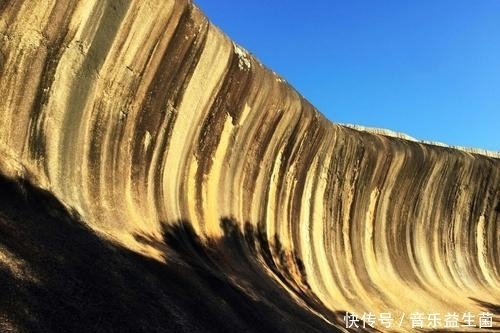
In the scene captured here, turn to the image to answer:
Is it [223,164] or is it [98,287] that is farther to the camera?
[223,164]

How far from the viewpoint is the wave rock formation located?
8570mm

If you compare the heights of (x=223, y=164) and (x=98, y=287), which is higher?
(x=223, y=164)

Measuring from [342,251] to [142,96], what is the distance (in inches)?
352

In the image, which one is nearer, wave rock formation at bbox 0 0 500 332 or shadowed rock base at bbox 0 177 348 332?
shadowed rock base at bbox 0 177 348 332

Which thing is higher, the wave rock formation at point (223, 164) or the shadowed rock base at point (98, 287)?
the wave rock formation at point (223, 164)

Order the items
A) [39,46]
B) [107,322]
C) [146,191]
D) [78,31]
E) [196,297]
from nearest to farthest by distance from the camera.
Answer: [107,322]
[196,297]
[39,46]
[78,31]
[146,191]

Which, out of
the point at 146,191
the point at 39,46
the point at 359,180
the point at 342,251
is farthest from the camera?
the point at 359,180

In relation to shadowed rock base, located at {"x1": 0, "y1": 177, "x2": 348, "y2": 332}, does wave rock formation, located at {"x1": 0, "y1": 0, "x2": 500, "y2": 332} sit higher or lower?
higher

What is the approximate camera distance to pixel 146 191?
10.5 meters

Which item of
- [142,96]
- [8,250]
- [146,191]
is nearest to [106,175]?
[146,191]

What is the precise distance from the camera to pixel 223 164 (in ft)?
44.0

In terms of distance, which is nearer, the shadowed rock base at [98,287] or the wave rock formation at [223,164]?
the shadowed rock base at [98,287]

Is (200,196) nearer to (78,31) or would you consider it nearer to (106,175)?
(106,175)

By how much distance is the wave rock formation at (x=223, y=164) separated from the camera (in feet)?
28.1
